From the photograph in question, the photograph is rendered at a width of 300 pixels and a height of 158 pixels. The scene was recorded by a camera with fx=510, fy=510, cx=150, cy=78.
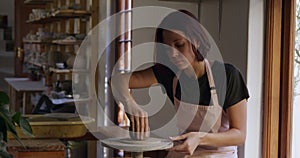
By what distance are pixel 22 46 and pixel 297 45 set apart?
5347 millimetres

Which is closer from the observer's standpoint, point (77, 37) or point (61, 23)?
point (77, 37)

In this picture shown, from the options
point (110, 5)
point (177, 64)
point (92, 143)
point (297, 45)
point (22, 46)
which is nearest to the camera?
point (177, 64)

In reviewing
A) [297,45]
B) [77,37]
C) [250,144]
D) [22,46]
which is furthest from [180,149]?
[22,46]

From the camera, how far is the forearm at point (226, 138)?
1.85 m

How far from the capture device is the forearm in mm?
1854

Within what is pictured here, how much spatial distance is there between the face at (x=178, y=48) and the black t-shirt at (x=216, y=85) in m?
0.13

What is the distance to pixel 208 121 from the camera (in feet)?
6.61

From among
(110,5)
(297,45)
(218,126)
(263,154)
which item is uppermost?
(110,5)

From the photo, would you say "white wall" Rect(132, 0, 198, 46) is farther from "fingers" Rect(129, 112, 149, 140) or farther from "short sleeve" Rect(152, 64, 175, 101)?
"fingers" Rect(129, 112, 149, 140)

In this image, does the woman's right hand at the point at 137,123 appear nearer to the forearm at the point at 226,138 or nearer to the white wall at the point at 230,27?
the forearm at the point at 226,138

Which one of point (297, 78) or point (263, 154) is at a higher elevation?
point (297, 78)

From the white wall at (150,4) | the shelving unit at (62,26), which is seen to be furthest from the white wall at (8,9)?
the white wall at (150,4)

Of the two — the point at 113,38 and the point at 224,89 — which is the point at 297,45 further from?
the point at 113,38

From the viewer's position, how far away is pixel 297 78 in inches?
91.4
